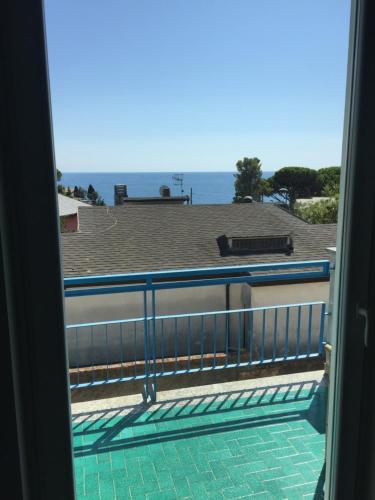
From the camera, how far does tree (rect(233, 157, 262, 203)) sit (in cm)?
1141

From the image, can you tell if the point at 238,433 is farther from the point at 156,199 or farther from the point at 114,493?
the point at 156,199

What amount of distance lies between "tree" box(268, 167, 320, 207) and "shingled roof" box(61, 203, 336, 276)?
4.88ft

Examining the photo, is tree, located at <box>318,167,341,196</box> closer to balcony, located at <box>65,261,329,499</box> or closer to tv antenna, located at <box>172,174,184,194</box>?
balcony, located at <box>65,261,329,499</box>

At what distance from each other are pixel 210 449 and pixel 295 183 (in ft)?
25.1

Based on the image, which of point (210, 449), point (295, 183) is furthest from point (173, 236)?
point (210, 449)

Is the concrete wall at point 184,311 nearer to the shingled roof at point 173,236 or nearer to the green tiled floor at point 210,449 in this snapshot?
the shingled roof at point 173,236

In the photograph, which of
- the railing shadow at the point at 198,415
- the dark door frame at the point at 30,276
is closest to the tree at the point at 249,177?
the railing shadow at the point at 198,415

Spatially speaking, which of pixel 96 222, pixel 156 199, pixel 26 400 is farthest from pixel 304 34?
pixel 156 199

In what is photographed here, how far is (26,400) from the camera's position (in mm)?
754

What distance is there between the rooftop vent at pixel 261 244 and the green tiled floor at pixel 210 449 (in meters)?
8.37

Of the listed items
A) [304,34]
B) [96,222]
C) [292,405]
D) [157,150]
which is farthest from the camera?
[96,222]

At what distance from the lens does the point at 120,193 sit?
60.7 ft

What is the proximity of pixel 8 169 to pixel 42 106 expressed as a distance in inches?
5.0

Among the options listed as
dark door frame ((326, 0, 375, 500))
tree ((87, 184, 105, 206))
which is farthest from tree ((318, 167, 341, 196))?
tree ((87, 184, 105, 206))
